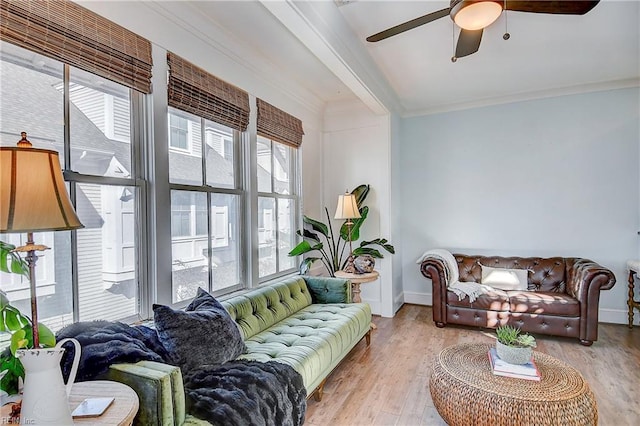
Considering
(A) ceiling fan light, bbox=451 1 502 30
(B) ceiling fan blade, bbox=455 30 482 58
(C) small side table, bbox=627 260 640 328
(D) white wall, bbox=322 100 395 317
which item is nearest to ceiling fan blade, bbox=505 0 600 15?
(A) ceiling fan light, bbox=451 1 502 30

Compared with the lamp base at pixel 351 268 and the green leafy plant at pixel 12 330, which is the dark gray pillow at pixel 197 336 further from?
the lamp base at pixel 351 268

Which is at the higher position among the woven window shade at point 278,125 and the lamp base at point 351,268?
the woven window shade at point 278,125

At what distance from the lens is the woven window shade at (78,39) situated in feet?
5.37

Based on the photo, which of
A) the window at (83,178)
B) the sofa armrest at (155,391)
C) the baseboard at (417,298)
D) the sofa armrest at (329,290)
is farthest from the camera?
A: the baseboard at (417,298)

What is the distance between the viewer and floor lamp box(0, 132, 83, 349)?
1097 mm

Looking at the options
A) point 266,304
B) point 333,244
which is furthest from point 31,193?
point 333,244

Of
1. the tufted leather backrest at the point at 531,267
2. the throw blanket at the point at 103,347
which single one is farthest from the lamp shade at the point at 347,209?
the throw blanket at the point at 103,347

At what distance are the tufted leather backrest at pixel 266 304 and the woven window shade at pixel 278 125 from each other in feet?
5.08

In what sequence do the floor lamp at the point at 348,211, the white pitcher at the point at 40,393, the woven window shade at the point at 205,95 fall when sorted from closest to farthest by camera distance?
the white pitcher at the point at 40,393 → the woven window shade at the point at 205,95 → the floor lamp at the point at 348,211

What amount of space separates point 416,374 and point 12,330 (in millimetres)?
2683

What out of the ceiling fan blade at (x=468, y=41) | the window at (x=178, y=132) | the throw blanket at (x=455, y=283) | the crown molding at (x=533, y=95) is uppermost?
the crown molding at (x=533, y=95)

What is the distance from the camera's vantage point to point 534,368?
2.00m

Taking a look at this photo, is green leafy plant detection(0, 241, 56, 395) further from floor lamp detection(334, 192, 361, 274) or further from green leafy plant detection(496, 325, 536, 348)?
floor lamp detection(334, 192, 361, 274)

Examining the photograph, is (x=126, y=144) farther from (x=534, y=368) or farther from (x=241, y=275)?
(x=534, y=368)
